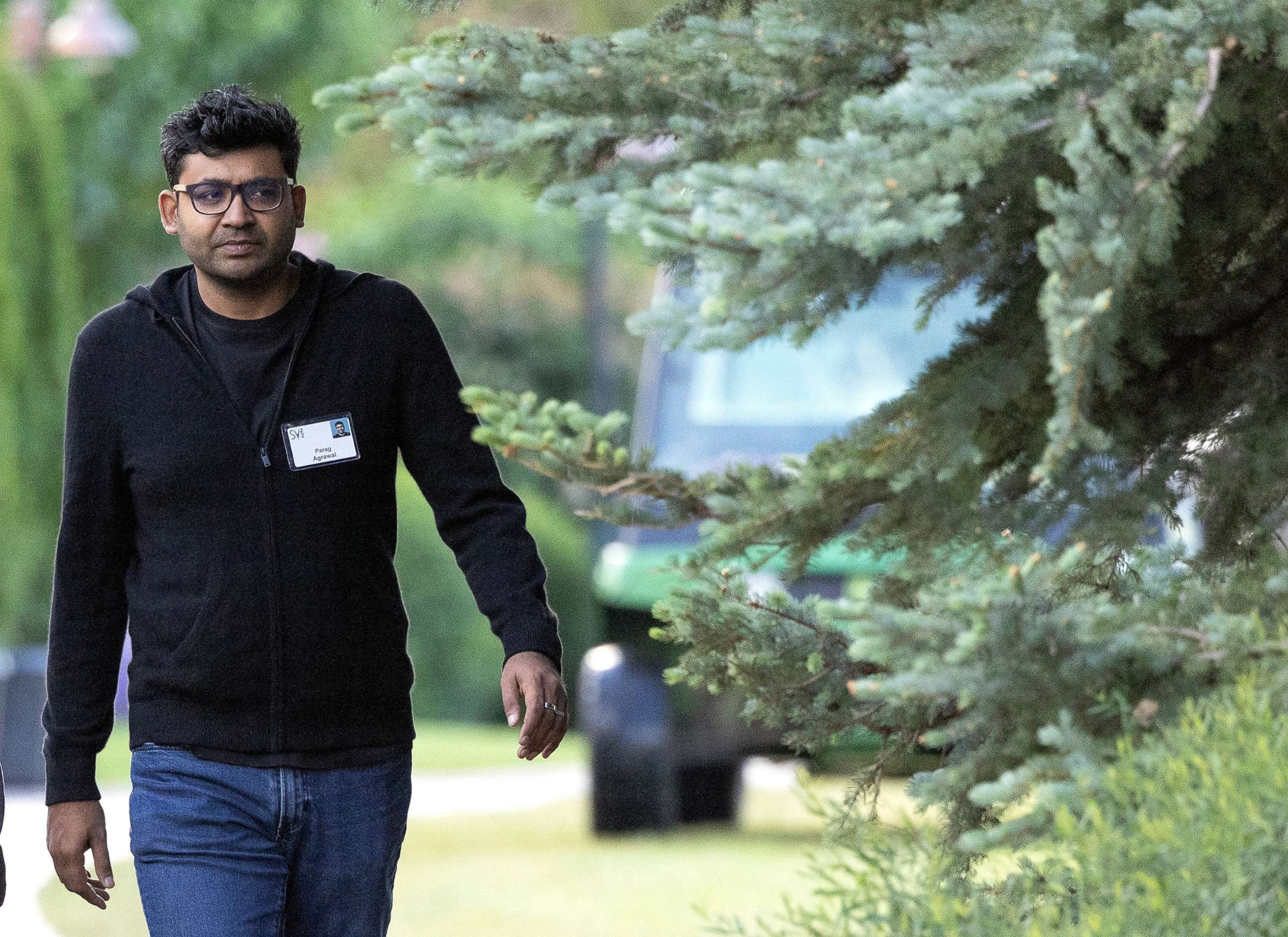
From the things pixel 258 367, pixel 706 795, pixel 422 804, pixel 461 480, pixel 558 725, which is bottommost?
pixel 422 804

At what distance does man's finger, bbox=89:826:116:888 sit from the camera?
132 inches

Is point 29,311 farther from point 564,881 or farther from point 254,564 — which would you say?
point 254,564

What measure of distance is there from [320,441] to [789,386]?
746 cm

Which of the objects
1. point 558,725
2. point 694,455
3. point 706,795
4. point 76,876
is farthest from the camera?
point 706,795

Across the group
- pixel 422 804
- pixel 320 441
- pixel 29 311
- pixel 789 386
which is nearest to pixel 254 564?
pixel 320 441

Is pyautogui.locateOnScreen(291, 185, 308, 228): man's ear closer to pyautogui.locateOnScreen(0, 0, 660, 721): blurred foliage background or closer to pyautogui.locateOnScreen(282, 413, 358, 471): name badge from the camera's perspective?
pyautogui.locateOnScreen(282, 413, 358, 471): name badge

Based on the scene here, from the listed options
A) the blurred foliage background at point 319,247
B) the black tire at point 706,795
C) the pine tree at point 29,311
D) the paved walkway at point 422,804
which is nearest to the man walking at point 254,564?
the paved walkway at point 422,804

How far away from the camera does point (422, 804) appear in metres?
12.6

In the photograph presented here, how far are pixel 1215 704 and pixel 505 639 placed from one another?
1.25m

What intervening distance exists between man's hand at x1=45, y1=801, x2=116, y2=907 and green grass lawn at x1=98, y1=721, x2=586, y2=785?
9648 mm

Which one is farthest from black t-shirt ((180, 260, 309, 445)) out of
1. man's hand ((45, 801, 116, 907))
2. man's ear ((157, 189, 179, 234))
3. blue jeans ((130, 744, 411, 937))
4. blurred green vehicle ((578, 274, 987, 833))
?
blurred green vehicle ((578, 274, 987, 833))

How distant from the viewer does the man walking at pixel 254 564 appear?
3.16 metres

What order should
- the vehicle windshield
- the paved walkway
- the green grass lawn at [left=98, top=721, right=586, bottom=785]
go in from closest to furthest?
the paved walkway
the vehicle windshield
the green grass lawn at [left=98, top=721, right=586, bottom=785]

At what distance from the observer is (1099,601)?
2590 mm
